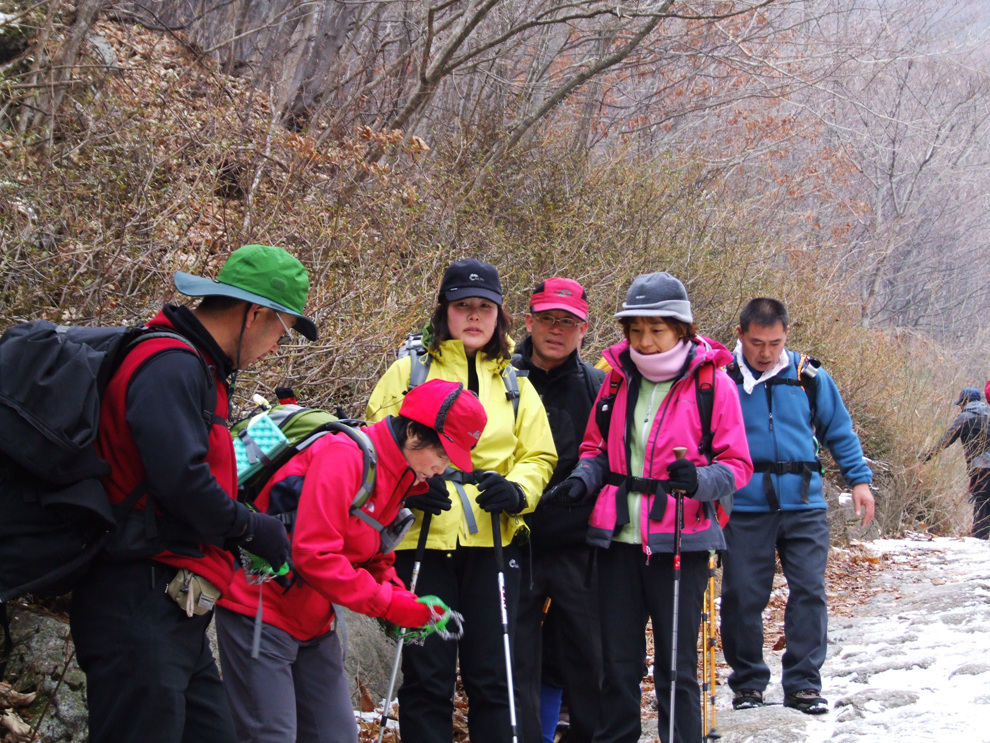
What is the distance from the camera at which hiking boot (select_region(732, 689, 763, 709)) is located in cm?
554

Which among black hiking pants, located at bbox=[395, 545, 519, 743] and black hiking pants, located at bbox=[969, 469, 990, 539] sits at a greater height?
black hiking pants, located at bbox=[395, 545, 519, 743]

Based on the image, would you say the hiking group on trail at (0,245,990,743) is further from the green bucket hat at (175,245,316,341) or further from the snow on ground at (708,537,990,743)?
the snow on ground at (708,537,990,743)

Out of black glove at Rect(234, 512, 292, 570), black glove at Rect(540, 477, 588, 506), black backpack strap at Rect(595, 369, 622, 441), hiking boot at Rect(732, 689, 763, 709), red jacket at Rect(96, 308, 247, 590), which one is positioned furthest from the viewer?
hiking boot at Rect(732, 689, 763, 709)

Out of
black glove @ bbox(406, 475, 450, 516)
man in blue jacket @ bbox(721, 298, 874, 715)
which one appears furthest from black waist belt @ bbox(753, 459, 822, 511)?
black glove @ bbox(406, 475, 450, 516)

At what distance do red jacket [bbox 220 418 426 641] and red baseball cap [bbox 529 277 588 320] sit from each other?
5.55 ft

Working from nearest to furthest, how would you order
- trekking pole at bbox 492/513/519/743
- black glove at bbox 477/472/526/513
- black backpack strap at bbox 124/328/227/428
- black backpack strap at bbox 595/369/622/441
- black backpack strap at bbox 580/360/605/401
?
1. black backpack strap at bbox 124/328/227/428
2. trekking pole at bbox 492/513/519/743
3. black glove at bbox 477/472/526/513
4. black backpack strap at bbox 595/369/622/441
5. black backpack strap at bbox 580/360/605/401

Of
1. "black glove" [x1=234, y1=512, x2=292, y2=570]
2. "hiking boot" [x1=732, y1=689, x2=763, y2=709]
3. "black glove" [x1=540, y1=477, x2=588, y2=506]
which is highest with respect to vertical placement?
"black glove" [x1=234, y1=512, x2=292, y2=570]

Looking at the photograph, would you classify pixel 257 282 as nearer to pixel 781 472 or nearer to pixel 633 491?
pixel 633 491

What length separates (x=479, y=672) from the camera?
3990 millimetres

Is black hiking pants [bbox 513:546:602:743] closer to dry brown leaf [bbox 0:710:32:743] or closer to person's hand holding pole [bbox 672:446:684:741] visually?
person's hand holding pole [bbox 672:446:684:741]

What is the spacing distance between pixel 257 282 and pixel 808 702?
13.6 feet

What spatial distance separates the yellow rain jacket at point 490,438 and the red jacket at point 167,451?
1.49 meters

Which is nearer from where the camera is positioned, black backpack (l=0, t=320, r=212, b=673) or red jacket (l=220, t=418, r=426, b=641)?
black backpack (l=0, t=320, r=212, b=673)

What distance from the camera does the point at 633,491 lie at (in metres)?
4.38
